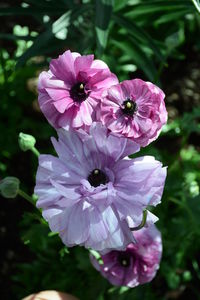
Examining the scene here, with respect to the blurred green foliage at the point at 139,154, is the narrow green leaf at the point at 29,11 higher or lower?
higher

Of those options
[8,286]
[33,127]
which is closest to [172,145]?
[33,127]

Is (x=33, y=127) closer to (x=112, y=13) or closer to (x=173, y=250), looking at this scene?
(x=112, y=13)

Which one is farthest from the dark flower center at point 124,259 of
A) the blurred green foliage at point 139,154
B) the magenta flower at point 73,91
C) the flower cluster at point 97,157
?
the magenta flower at point 73,91

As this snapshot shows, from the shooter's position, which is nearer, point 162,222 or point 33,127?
point 162,222

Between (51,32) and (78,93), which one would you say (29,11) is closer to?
(51,32)

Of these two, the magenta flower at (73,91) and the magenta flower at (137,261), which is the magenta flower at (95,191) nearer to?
the magenta flower at (73,91)
